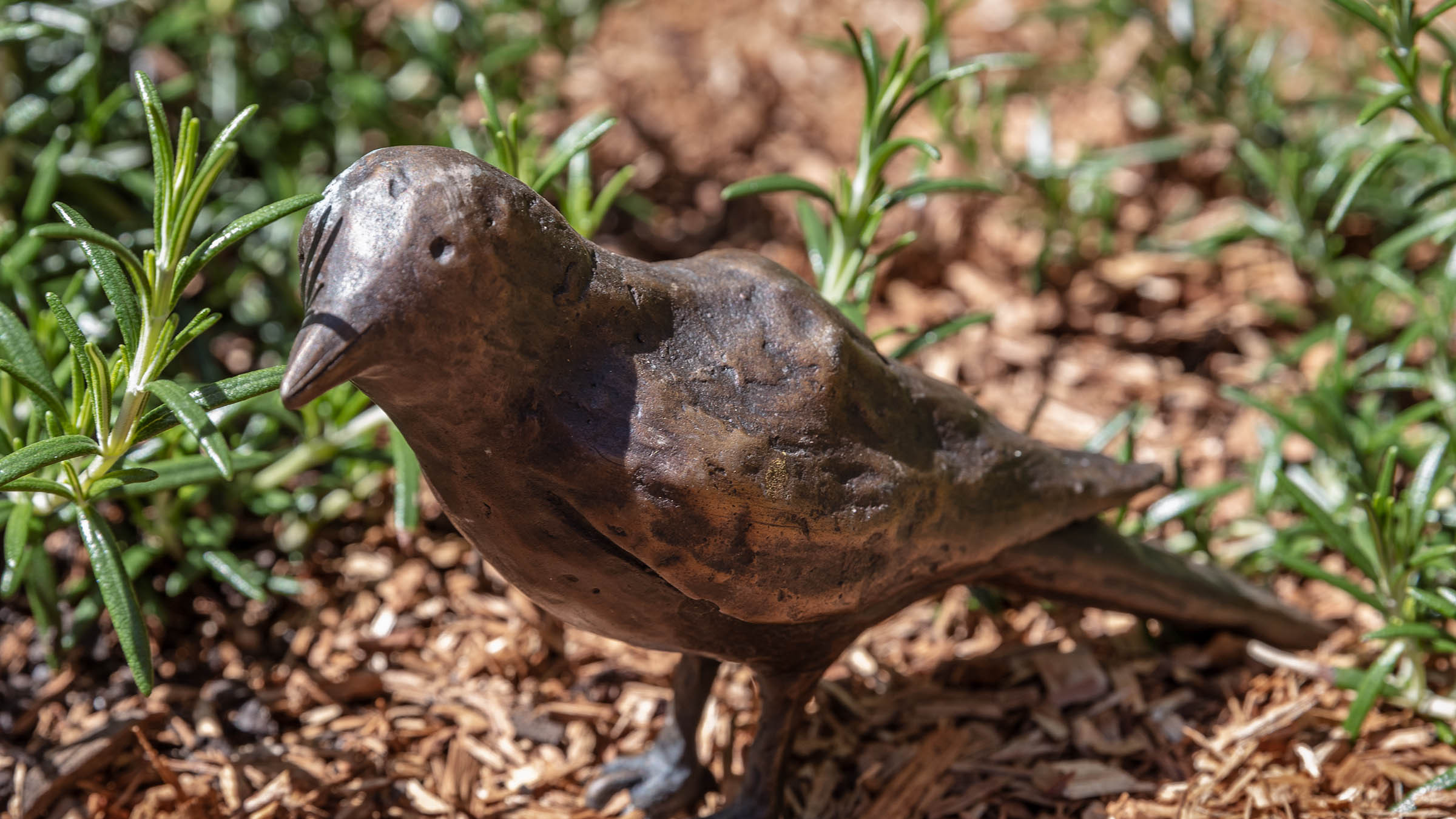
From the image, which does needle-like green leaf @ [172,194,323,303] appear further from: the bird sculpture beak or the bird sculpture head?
the bird sculpture beak

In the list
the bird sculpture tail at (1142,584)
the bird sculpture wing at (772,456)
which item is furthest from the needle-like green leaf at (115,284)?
the bird sculpture tail at (1142,584)

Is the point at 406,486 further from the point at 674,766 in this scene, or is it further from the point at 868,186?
the point at 868,186

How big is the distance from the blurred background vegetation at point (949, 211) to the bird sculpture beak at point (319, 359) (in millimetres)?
875

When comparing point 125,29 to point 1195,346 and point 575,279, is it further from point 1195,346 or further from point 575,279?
point 1195,346

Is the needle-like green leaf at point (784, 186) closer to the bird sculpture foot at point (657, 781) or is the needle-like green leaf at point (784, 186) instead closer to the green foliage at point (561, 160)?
the green foliage at point (561, 160)

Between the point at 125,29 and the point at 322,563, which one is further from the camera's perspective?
the point at 125,29

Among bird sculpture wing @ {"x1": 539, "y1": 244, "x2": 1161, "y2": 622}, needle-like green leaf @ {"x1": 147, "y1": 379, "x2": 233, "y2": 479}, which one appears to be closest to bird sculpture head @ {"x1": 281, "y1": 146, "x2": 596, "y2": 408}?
bird sculpture wing @ {"x1": 539, "y1": 244, "x2": 1161, "y2": 622}

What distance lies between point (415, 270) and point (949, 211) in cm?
279

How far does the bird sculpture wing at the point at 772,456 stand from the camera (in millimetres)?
1687

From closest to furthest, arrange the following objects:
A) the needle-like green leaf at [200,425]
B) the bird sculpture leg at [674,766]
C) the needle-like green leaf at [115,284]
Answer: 1. the needle-like green leaf at [200,425]
2. the needle-like green leaf at [115,284]
3. the bird sculpture leg at [674,766]

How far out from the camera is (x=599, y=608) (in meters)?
1.84

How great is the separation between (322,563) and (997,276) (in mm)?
2379

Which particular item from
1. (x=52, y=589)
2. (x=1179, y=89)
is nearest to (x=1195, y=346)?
(x=1179, y=89)

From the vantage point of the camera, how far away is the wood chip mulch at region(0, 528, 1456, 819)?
243cm
